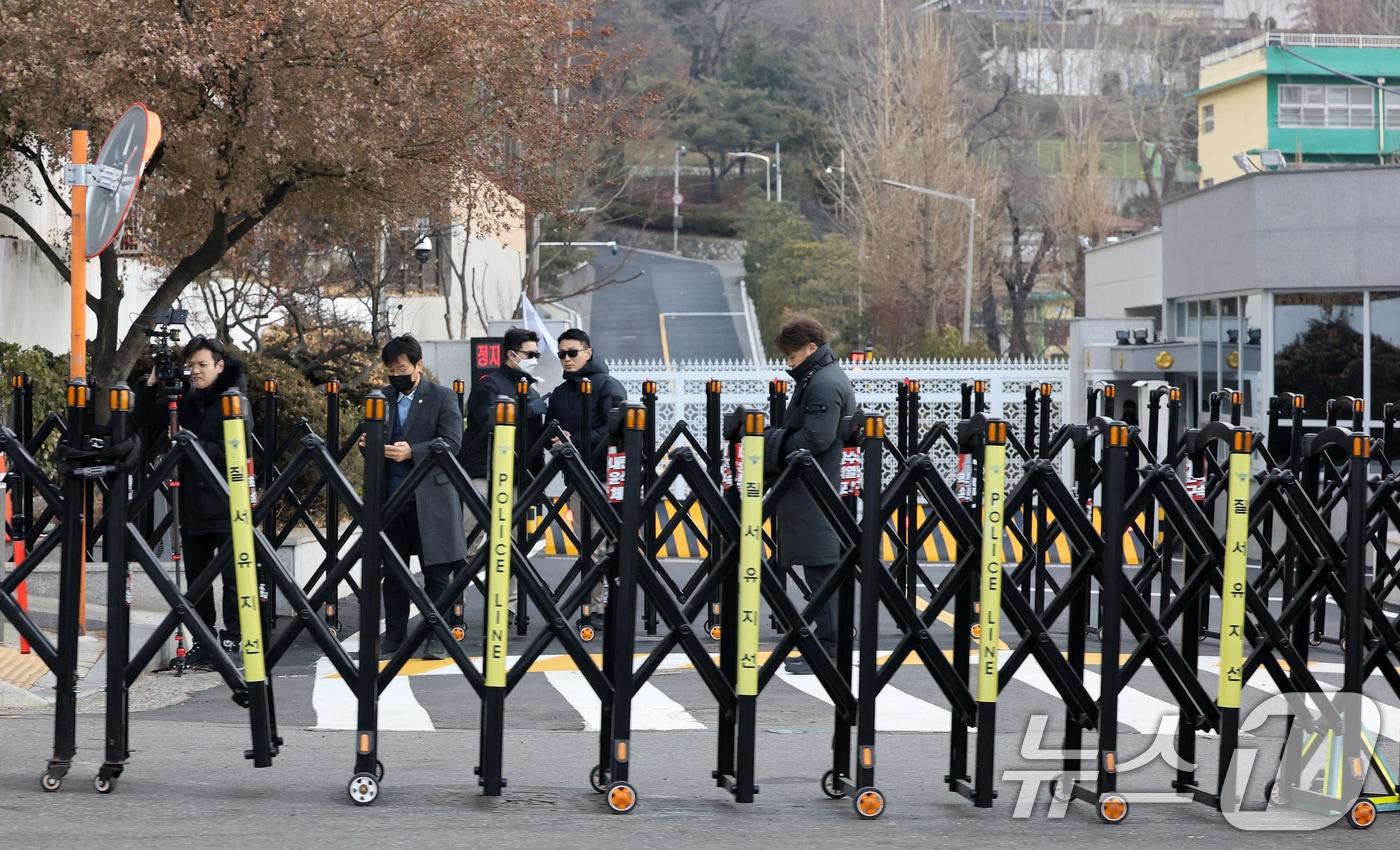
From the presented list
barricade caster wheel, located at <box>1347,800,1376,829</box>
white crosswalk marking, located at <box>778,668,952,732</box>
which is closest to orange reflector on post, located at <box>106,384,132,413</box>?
white crosswalk marking, located at <box>778,668,952,732</box>

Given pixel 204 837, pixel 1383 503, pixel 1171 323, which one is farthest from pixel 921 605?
pixel 1171 323

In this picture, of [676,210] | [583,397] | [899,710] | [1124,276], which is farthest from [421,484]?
[676,210]

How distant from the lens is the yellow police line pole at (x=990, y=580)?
244 inches

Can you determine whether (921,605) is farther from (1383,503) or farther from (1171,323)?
(1171,323)

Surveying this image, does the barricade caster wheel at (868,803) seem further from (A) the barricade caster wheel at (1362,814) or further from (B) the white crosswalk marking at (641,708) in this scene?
(B) the white crosswalk marking at (641,708)

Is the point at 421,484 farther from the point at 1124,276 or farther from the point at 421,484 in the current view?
the point at 1124,276

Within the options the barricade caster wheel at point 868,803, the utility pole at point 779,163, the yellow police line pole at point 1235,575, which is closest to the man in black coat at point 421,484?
the barricade caster wheel at point 868,803

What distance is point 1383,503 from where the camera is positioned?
736 cm

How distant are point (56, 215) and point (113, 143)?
1141 centimetres

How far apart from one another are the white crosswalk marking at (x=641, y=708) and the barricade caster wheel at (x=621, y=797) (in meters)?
1.72

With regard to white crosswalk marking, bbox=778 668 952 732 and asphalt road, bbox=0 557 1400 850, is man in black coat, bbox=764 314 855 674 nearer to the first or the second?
white crosswalk marking, bbox=778 668 952 732

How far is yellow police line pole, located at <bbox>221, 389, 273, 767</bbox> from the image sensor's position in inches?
248

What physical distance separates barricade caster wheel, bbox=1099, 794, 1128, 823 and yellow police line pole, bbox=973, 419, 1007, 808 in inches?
16.6

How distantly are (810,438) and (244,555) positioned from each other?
3542mm
